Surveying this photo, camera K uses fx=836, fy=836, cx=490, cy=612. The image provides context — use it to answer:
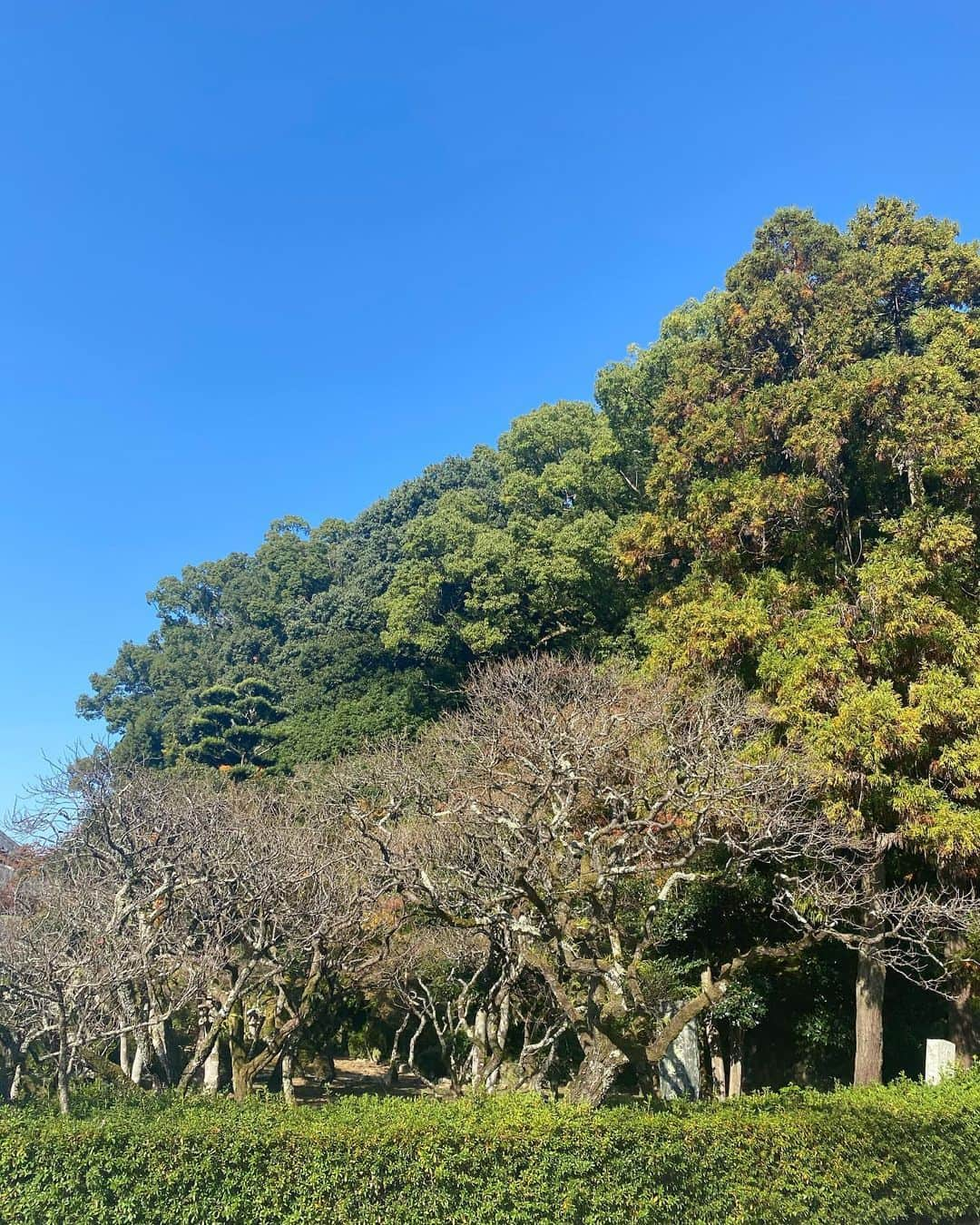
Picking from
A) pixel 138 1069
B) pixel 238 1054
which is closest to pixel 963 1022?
pixel 238 1054

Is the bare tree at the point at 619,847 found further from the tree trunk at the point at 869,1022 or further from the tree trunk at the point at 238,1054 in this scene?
the tree trunk at the point at 238,1054

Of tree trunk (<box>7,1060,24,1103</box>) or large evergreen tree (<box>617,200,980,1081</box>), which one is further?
large evergreen tree (<box>617,200,980,1081</box>)

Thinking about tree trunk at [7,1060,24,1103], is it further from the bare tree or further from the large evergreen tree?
the large evergreen tree

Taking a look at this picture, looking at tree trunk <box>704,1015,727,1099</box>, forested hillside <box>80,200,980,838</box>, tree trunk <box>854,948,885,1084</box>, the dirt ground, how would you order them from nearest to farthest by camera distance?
tree trunk <box>854,948,885,1084</box>, forested hillside <box>80,200,980,838</box>, tree trunk <box>704,1015,727,1099</box>, the dirt ground

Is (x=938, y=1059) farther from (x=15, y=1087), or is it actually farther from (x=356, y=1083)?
(x=356, y=1083)

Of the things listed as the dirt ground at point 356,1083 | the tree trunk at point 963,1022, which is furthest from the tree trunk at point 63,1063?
the tree trunk at point 963,1022

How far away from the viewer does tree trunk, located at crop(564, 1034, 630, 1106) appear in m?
6.55

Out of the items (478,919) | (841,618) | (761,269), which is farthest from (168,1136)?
(761,269)

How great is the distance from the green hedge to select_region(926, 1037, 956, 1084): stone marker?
284 cm

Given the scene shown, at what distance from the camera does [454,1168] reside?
5.20 m

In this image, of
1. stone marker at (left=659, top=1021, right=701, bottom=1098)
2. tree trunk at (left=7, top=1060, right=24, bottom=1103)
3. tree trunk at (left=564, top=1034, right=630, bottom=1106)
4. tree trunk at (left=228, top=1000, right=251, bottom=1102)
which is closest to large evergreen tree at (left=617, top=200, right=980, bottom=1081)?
stone marker at (left=659, top=1021, right=701, bottom=1098)

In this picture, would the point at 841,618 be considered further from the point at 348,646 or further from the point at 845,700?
the point at 348,646

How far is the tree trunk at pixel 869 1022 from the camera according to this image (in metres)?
9.89

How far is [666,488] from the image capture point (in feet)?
47.5
